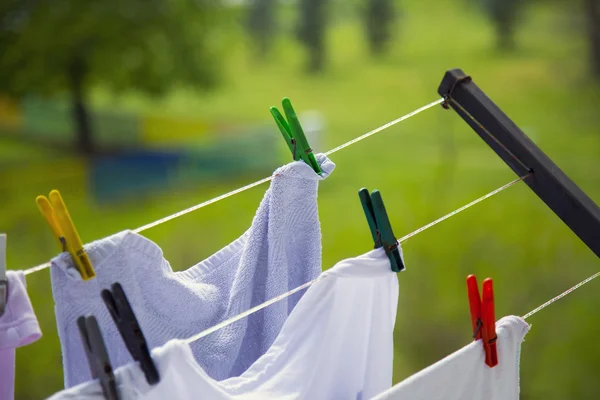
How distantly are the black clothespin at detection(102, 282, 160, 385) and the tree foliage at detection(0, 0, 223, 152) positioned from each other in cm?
145

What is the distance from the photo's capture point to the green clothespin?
0.77m

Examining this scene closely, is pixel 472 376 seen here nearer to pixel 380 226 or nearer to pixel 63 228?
pixel 380 226

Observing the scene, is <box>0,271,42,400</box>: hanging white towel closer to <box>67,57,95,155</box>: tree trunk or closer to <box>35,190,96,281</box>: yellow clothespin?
<box>35,190,96,281</box>: yellow clothespin

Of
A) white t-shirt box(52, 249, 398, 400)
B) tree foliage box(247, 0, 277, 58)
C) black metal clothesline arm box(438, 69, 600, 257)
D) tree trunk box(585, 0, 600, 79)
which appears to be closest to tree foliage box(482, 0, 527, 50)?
tree trunk box(585, 0, 600, 79)

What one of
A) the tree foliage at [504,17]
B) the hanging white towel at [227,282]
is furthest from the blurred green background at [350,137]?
the hanging white towel at [227,282]

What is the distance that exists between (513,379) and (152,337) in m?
0.37

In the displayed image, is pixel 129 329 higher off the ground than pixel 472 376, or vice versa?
pixel 129 329

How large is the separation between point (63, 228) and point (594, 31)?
6.01 ft

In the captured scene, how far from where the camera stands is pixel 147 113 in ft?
6.79

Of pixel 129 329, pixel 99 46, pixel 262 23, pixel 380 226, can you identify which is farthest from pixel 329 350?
pixel 262 23

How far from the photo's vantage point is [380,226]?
0.71m

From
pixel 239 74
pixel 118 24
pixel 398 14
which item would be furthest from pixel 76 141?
pixel 398 14

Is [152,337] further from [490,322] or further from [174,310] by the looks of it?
[490,322]

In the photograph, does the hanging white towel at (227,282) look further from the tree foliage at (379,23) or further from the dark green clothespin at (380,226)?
the tree foliage at (379,23)
